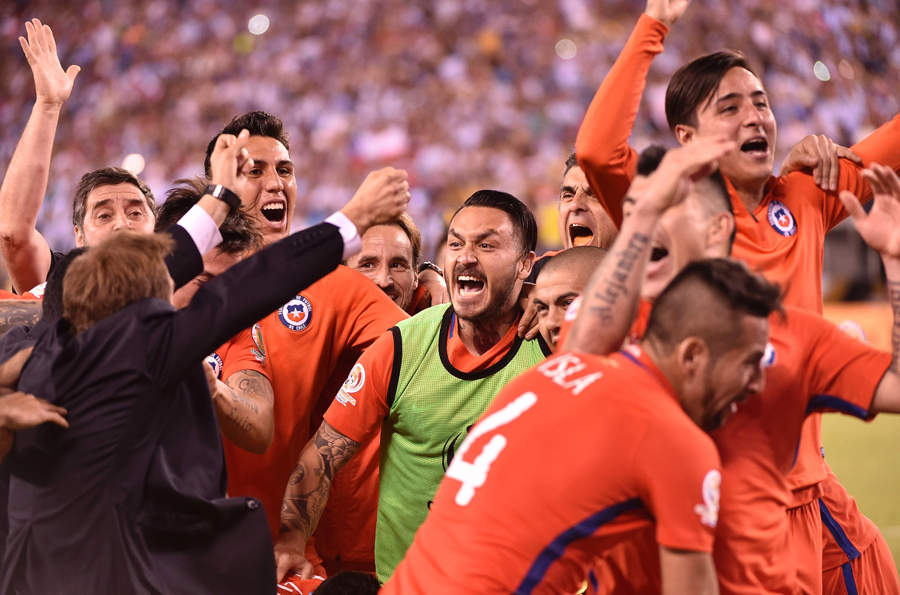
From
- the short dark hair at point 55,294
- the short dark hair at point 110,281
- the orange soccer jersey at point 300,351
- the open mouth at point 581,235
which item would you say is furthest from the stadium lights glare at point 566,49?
the short dark hair at point 110,281

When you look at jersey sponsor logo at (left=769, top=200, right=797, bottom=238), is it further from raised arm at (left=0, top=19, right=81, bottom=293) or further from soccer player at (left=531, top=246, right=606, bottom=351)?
raised arm at (left=0, top=19, right=81, bottom=293)

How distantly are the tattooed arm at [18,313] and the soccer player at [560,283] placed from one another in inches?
75.9

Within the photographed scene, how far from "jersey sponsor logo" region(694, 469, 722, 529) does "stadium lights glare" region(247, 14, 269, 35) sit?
721 inches

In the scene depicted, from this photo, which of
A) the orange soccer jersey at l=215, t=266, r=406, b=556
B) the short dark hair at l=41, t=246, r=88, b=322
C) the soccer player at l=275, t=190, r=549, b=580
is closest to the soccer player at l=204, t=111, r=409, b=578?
the orange soccer jersey at l=215, t=266, r=406, b=556

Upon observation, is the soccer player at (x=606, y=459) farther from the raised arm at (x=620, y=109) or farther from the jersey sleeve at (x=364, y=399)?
the jersey sleeve at (x=364, y=399)

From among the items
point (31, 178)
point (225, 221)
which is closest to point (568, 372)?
point (225, 221)

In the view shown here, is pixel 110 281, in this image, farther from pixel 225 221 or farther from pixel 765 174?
pixel 765 174

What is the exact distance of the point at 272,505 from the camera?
3748 mm

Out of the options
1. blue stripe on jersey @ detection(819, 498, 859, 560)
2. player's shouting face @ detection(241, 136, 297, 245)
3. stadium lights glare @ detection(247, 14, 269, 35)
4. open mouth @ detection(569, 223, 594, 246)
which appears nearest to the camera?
blue stripe on jersey @ detection(819, 498, 859, 560)

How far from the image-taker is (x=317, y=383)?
3838 millimetres

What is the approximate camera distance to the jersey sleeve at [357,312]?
3.91 meters

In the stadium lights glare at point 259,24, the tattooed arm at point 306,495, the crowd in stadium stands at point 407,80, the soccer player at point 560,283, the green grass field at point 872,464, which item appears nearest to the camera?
the soccer player at point 560,283

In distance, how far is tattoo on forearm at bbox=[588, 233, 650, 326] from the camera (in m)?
2.17

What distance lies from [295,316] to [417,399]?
2.55 ft
